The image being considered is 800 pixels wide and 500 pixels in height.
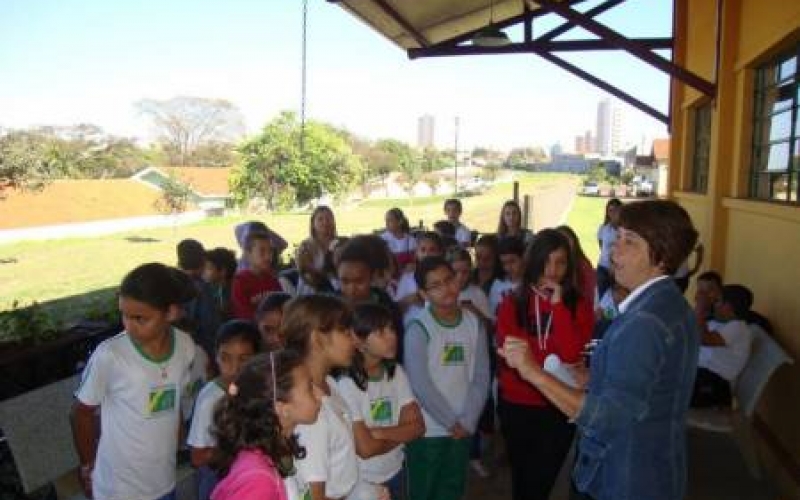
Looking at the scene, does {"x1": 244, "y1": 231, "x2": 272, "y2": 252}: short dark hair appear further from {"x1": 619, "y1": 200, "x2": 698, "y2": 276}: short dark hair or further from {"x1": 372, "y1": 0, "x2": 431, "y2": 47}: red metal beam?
{"x1": 372, "y1": 0, "x2": 431, "y2": 47}: red metal beam

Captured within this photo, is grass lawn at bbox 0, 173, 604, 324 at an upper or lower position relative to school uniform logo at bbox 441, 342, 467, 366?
lower

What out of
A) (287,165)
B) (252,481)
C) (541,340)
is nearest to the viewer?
(252,481)

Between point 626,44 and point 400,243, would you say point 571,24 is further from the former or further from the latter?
point 400,243

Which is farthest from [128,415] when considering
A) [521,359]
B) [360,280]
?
[521,359]

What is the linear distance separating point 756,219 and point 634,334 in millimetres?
4086

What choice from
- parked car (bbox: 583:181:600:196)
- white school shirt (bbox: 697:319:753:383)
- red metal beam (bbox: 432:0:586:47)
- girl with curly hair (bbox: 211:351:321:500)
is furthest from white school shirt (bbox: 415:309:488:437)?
parked car (bbox: 583:181:600:196)

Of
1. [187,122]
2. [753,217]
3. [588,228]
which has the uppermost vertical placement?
[187,122]

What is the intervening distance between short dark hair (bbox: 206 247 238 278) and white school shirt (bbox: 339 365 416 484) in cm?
238

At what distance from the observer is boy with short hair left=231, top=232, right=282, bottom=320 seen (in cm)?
446

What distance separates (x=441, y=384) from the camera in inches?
126

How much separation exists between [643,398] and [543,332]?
122 centimetres

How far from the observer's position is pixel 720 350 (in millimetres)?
4223

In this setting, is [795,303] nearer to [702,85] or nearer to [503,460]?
[503,460]

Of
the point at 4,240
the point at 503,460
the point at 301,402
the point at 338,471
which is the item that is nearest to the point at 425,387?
the point at 338,471
